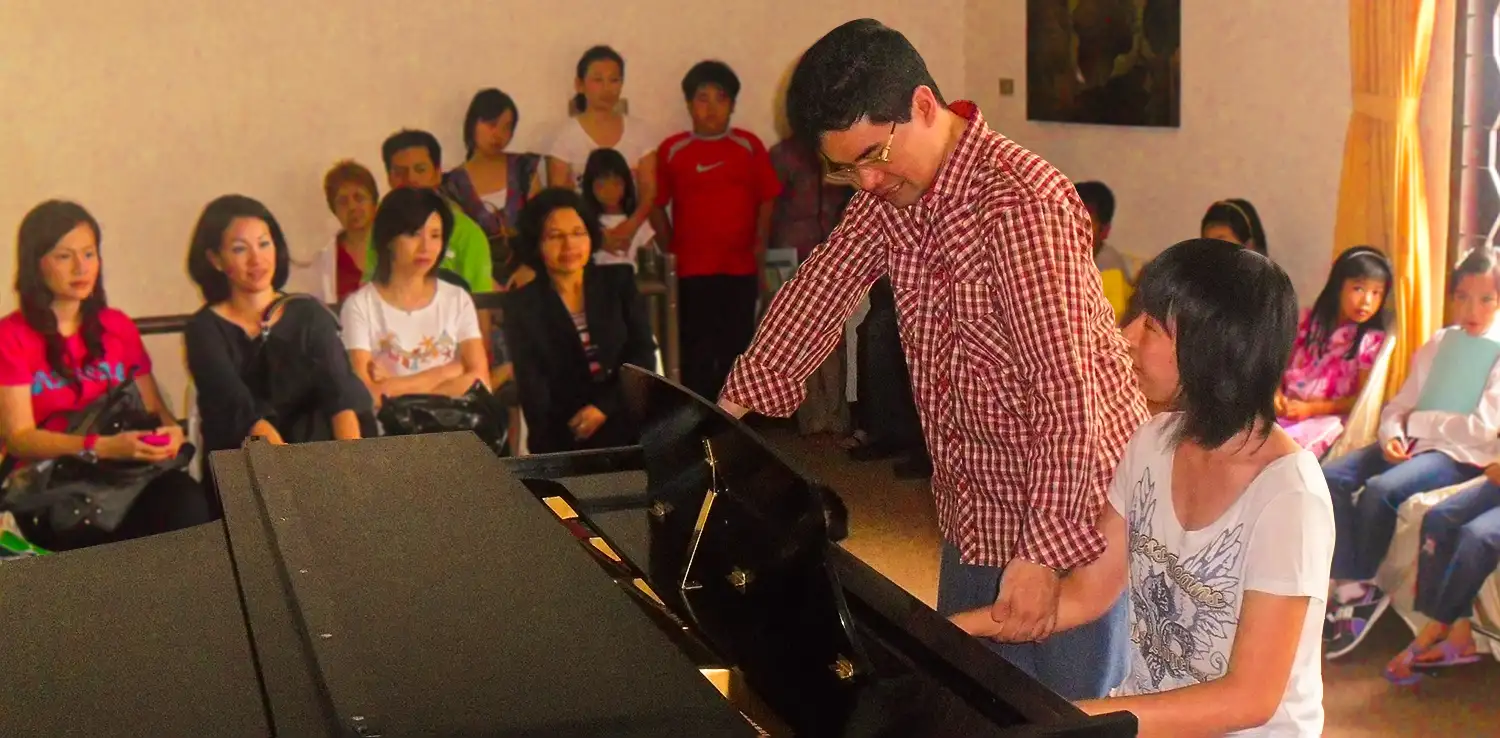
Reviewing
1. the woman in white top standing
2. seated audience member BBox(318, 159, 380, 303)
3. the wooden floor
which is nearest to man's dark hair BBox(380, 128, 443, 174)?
seated audience member BBox(318, 159, 380, 303)

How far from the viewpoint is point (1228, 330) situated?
166 cm

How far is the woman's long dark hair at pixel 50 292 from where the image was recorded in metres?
4.93

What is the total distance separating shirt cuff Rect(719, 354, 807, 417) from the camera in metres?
2.29

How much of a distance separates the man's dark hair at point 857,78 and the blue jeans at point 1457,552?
2495 millimetres

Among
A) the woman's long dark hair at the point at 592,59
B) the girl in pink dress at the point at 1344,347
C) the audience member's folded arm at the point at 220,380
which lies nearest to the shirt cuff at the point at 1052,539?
the girl in pink dress at the point at 1344,347

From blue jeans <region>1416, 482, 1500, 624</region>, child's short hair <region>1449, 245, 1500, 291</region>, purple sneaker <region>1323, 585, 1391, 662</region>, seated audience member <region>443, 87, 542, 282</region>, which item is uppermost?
seated audience member <region>443, 87, 542, 282</region>

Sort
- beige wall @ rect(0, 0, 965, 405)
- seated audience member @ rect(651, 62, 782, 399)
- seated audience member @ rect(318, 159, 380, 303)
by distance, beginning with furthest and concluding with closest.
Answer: seated audience member @ rect(651, 62, 782, 399)
seated audience member @ rect(318, 159, 380, 303)
beige wall @ rect(0, 0, 965, 405)

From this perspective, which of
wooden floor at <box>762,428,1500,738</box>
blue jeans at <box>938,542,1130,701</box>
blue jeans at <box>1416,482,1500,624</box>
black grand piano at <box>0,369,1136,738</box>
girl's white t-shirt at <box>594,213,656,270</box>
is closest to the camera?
black grand piano at <box>0,369,1136,738</box>

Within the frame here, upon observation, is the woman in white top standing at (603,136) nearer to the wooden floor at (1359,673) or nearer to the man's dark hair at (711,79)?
the man's dark hair at (711,79)

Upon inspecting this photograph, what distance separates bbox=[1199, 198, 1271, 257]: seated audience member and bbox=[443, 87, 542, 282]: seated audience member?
2.66 meters

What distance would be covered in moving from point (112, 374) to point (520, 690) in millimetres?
4005

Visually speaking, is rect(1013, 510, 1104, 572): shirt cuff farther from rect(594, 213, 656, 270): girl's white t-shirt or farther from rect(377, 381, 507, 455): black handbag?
rect(594, 213, 656, 270): girl's white t-shirt

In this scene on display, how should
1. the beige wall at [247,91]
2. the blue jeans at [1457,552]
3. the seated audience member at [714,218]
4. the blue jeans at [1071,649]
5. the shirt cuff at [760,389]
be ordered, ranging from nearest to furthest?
the blue jeans at [1071,649], the shirt cuff at [760,389], the blue jeans at [1457,552], the beige wall at [247,91], the seated audience member at [714,218]

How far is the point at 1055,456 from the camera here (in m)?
1.88
